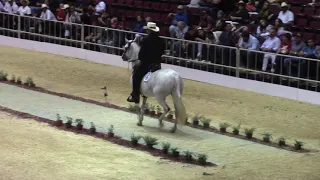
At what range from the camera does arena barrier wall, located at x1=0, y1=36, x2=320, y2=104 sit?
19.6 meters

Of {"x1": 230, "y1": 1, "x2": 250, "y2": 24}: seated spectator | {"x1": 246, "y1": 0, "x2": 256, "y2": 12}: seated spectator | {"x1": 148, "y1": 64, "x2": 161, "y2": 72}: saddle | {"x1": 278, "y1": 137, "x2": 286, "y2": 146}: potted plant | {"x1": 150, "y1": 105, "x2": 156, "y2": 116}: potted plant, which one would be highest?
{"x1": 246, "y1": 0, "x2": 256, "y2": 12}: seated spectator

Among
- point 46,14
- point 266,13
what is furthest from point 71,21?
point 266,13

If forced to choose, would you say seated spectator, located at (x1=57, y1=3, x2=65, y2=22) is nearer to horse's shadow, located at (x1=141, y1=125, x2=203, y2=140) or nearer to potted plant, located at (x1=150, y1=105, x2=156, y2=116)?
potted plant, located at (x1=150, y1=105, x2=156, y2=116)

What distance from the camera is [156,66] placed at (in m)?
15.8

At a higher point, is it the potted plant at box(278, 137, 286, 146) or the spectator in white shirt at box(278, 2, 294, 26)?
the spectator in white shirt at box(278, 2, 294, 26)

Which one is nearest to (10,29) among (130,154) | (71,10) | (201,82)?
(71,10)

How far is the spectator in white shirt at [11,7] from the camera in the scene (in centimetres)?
2959

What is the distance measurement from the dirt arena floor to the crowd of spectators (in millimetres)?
988

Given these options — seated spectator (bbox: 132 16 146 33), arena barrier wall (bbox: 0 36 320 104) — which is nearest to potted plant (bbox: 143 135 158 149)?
arena barrier wall (bbox: 0 36 320 104)

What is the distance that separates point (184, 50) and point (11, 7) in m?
10.2

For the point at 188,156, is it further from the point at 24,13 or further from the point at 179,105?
the point at 24,13

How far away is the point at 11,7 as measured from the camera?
29.8 meters

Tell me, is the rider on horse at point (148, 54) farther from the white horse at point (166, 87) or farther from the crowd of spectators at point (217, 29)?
the crowd of spectators at point (217, 29)

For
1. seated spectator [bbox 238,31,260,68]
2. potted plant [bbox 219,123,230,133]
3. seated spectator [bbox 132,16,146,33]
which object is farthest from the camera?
seated spectator [bbox 132,16,146,33]
